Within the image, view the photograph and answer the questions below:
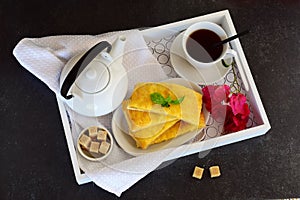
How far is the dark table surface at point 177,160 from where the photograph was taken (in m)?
0.97

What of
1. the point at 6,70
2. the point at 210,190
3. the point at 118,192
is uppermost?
the point at 6,70

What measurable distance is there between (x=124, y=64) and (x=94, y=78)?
0.33 ft

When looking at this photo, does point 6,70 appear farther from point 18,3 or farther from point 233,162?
point 233,162

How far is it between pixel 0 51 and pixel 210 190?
0.52 meters

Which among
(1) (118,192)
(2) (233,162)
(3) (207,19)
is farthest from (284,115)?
(1) (118,192)

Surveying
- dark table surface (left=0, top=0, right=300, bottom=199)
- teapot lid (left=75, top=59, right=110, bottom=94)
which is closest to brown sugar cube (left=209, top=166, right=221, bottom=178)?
dark table surface (left=0, top=0, right=300, bottom=199)

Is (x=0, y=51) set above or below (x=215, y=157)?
above

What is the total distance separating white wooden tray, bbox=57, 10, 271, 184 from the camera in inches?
37.4

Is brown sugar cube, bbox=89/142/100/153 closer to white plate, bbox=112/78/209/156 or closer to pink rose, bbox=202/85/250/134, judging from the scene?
white plate, bbox=112/78/209/156

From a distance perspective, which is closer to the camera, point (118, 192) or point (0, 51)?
point (118, 192)

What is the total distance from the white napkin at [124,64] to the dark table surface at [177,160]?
0.05 metres

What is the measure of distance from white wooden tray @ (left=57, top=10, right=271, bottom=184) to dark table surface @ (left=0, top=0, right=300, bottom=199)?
0.03 meters

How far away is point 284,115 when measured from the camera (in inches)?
40.4

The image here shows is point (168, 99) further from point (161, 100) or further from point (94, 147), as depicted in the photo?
point (94, 147)
